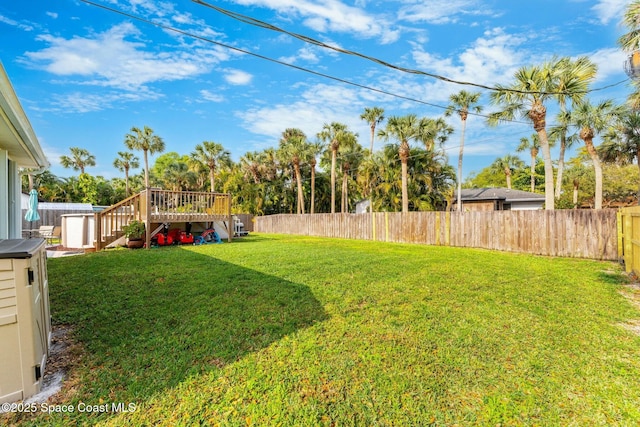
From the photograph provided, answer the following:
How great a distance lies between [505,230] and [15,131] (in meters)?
12.6

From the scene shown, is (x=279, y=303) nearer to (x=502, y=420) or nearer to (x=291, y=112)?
(x=502, y=420)

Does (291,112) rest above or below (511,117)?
above

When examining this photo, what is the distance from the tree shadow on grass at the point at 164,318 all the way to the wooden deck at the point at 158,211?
3.61 metres

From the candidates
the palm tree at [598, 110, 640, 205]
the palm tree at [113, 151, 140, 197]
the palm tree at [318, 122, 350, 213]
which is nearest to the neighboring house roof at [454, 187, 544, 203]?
the palm tree at [598, 110, 640, 205]

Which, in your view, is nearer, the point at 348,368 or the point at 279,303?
the point at 348,368

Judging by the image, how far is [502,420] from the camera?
2.00 m

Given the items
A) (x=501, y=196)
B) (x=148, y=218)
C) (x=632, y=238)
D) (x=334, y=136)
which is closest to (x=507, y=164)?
(x=501, y=196)

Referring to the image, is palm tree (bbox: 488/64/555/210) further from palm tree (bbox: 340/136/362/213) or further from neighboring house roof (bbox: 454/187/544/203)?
palm tree (bbox: 340/136/362/213)

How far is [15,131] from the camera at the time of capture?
152 inches

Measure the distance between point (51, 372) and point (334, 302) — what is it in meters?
2.99

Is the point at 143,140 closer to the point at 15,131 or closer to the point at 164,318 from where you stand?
the point at 15,131

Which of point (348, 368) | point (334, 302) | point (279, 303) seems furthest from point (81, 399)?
point (334, 302)

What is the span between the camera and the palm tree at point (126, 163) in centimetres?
3334

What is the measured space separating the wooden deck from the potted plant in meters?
0.24
